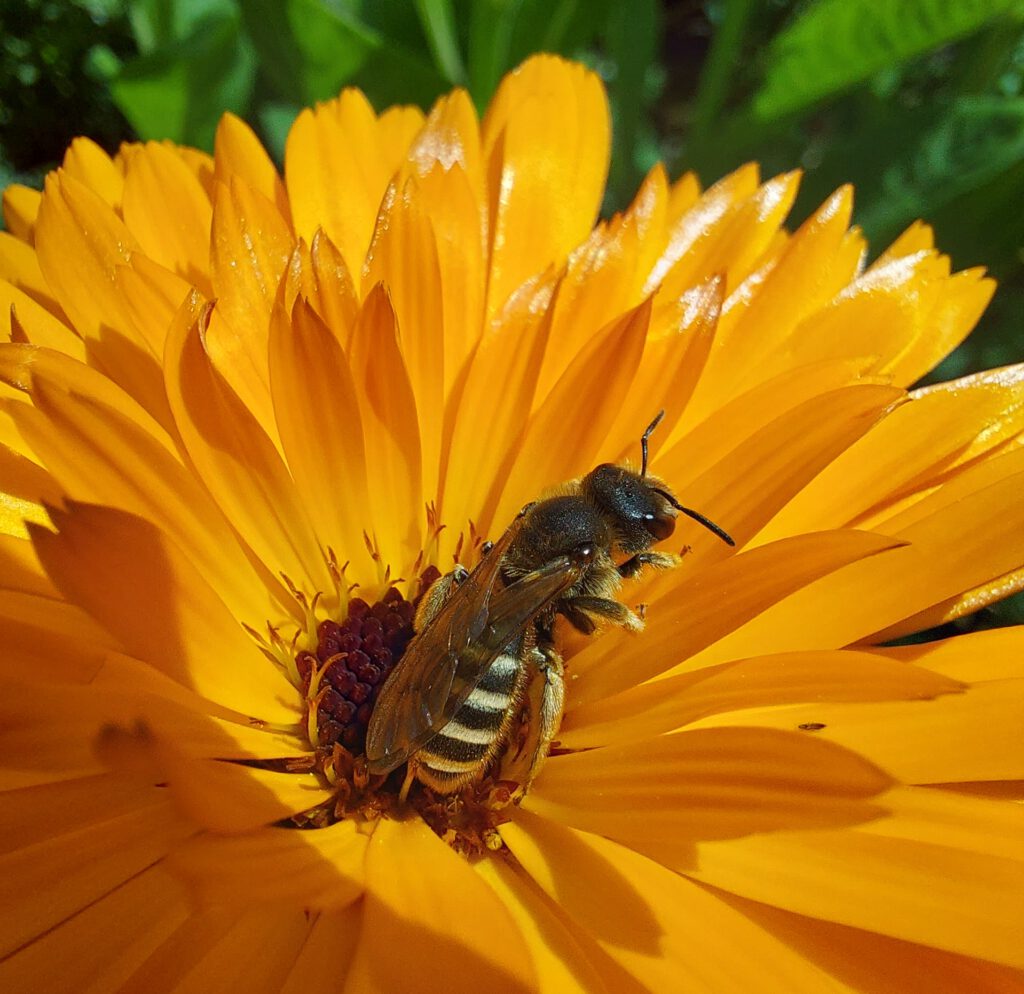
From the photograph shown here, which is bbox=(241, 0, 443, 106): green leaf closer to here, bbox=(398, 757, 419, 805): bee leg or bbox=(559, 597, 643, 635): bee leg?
bbox=(559, 597, 643, 635): bee leg

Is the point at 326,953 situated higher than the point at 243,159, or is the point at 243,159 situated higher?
the point at 243,159

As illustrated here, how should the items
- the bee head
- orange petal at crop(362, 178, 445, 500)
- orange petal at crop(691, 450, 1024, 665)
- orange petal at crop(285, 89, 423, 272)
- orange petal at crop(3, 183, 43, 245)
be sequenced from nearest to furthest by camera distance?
orange petal at crop(691, 450, 1024, 665) → the bee head → orange petal at crop(362, 178, 445, 500) → orange petal at crop(285, 89, 423, 272) → orange petal at crop(3, 183, 43, 245)

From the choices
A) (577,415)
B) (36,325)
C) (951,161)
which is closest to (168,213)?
(36,325)

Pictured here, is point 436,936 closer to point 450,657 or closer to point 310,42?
point 450,657

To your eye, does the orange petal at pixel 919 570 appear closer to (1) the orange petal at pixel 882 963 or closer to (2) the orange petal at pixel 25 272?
(1) the orange petal at pixel 882 963

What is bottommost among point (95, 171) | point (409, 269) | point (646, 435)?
point (646, 435)

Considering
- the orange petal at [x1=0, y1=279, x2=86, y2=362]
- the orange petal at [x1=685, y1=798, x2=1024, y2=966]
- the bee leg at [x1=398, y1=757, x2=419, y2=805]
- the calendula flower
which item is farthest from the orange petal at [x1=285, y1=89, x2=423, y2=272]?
the orange petal at [x1=685, y1=798, x2=1024, y2=966]
